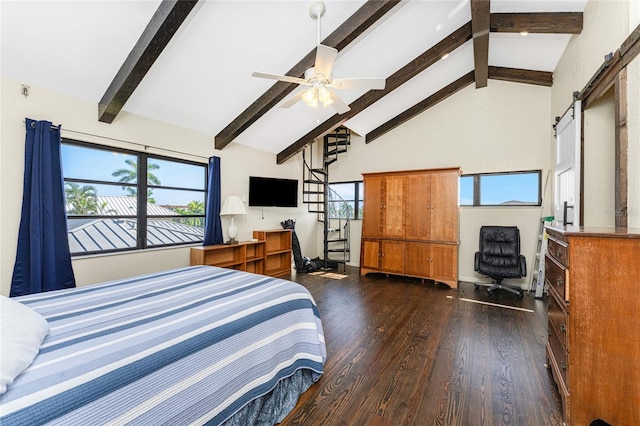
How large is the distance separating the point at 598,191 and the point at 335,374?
2965mm

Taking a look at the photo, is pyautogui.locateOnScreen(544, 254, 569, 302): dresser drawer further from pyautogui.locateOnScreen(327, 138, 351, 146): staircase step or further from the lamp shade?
pyautogui.locateOnScreen(327, 138, 351, 146): staircase step

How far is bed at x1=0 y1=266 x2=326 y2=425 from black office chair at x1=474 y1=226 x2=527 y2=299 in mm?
3286

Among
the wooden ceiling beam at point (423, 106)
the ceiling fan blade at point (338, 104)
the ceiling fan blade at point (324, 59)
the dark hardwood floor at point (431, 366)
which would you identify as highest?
the wooden ceiling beam at point (423, 106)

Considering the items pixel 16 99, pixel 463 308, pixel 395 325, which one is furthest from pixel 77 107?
pixel 463 308

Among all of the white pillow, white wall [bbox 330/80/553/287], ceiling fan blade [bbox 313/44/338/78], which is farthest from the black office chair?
the white pillow

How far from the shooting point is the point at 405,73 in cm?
382

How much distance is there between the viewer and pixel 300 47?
9.77ft

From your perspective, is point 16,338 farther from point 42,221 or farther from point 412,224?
point 412,224

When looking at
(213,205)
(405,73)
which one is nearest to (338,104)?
(405,73)

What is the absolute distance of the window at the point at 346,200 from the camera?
19.4ft

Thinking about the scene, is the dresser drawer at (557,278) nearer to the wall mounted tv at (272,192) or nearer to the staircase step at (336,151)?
the wall mounted tv at (272,192)

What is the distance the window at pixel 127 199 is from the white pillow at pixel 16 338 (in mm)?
2123

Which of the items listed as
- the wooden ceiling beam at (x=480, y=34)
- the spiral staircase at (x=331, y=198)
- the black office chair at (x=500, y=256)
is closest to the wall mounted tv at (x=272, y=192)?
the spiral staircase at (x=331, y=198)

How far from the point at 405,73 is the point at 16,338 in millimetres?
4523
